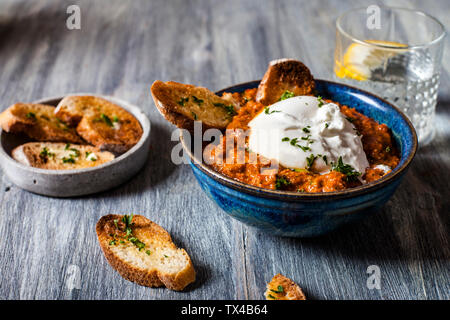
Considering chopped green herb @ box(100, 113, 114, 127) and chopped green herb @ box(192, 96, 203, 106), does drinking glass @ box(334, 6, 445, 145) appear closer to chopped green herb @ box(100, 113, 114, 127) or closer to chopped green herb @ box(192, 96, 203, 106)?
chopped green herb @ box(192, 96, 203, 106)

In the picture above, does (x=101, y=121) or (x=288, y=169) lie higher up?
(x=288, y=169)

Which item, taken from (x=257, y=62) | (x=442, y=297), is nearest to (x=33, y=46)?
(x=257, y=62)

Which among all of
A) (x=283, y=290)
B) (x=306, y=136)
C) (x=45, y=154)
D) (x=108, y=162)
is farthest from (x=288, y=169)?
(x=45, y=154)

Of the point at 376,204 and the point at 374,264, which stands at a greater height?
the point at 376,204

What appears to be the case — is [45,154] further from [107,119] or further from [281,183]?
[281,183]

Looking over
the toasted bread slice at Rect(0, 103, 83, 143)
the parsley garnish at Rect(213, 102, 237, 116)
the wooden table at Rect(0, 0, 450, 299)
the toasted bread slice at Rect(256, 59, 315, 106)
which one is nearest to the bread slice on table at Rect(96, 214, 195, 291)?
the wooden table at Rect(0, 0, 450, 299)
